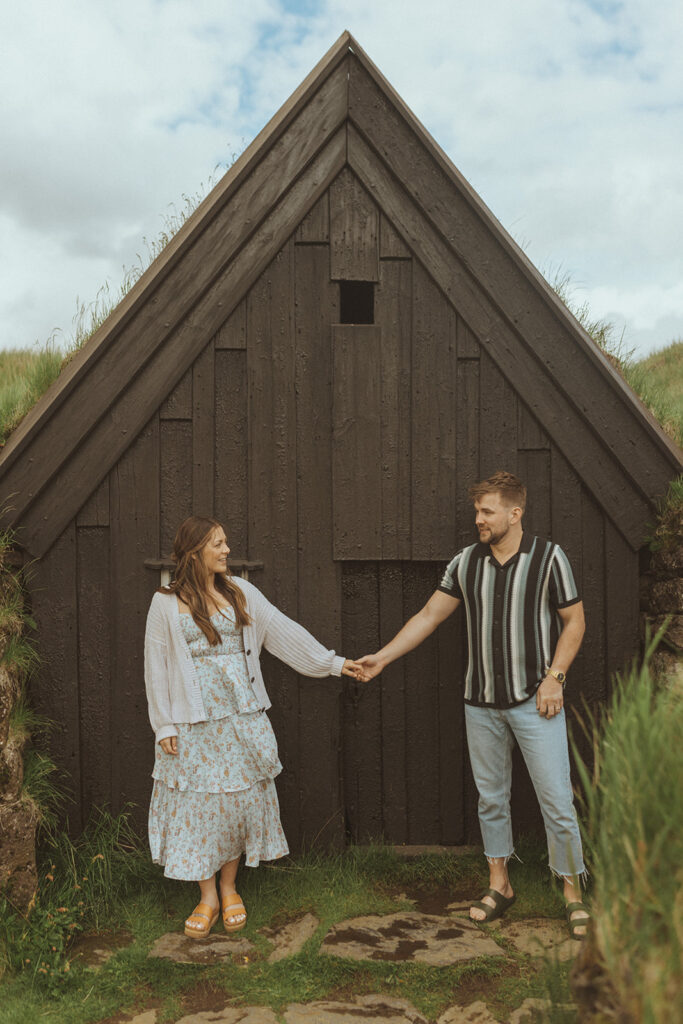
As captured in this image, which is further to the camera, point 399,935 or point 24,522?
point 24,522

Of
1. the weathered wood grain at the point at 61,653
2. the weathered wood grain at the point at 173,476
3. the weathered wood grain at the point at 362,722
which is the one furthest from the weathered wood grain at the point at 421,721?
the weathered wood grain at the point at 61,653

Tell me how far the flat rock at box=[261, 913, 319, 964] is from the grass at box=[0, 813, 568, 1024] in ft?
0.17

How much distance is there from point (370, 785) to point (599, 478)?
2.47 m

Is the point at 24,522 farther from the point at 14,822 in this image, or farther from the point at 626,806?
the point at 626,806

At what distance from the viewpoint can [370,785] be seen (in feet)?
17.2

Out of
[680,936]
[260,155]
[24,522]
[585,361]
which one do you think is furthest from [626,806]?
[260,155]

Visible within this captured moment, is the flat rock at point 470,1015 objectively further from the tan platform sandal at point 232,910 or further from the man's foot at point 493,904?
the tan platform sandal at point 232,910

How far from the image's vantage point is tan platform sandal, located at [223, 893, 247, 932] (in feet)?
14.0

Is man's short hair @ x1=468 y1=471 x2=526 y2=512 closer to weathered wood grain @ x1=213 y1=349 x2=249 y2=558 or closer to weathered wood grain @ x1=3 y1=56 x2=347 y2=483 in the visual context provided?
weathered wood grain @ x1=213 y1=349 x2=249 y2=558

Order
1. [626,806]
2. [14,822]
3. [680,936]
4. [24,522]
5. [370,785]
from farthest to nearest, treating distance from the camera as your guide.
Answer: [370,785]
[24,522]
[14,822]
[626,806]
[680,936]

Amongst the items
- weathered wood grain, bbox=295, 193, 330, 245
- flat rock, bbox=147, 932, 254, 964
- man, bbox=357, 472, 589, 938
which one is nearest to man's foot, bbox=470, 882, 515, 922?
man, bbox=357, 472, 589, 938

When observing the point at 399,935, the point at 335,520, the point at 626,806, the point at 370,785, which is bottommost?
the point at 399,935

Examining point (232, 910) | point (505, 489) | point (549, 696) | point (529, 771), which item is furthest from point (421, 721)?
point (505, 489)

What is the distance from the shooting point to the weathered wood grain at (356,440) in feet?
16.5
